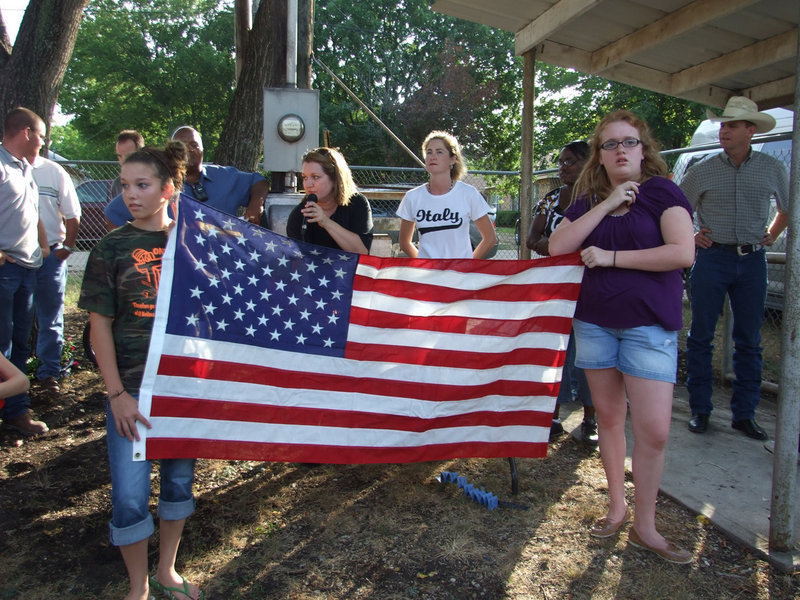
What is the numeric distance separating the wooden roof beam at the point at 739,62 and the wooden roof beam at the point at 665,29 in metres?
0.68

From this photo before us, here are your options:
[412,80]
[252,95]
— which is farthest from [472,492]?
[412,80]

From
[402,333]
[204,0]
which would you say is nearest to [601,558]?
[402,333]

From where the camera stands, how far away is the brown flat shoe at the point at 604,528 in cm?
315

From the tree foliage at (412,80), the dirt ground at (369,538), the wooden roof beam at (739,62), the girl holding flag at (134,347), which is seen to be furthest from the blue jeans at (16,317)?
the tree foliage at (412,80)

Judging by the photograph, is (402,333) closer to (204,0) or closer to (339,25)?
(339,25)

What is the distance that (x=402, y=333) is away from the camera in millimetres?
3326

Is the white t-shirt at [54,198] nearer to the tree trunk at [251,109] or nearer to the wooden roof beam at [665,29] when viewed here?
the tree trunk at [251,109]

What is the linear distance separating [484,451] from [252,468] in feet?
5.36

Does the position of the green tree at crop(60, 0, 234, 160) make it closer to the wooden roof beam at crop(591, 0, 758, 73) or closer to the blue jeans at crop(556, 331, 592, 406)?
the wooden roof beam at crop(591, 0, 758, 73)

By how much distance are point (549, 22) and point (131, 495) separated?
4.00 m

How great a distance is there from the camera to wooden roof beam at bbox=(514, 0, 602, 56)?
158 inches

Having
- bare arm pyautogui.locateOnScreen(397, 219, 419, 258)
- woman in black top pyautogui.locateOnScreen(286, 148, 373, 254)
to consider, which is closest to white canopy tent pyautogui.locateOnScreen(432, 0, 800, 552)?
bare arm pyautogui.locateOnScreen(397, 219, 419, 258)

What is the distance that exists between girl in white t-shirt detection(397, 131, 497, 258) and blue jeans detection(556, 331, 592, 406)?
3.39 feet

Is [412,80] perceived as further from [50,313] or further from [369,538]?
[369,538]
